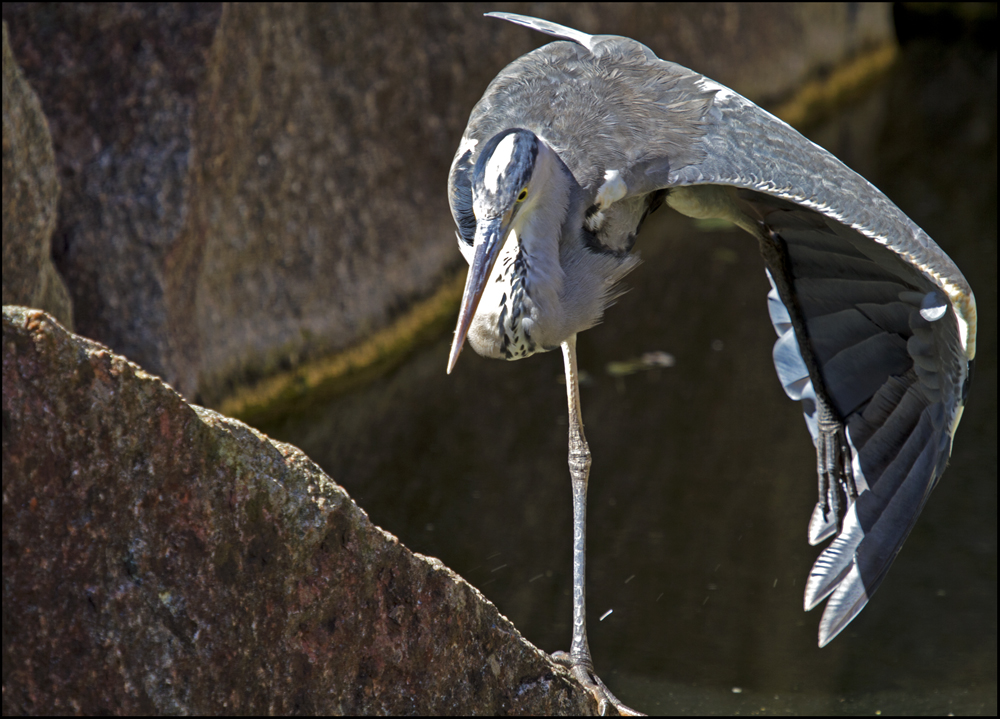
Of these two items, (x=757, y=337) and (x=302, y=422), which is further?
(x=757, y=337)

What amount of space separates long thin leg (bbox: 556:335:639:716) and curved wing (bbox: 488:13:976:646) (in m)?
0.44

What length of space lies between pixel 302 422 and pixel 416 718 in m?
1.96

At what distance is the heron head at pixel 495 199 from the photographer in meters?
2.05

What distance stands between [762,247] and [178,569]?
5.24ft

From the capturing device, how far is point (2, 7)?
3332 mm

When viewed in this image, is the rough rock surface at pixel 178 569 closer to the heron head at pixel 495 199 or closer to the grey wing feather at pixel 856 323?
the heron head at pixel 495 199

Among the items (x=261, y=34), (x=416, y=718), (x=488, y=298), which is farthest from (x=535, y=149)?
(x=261, y=34)

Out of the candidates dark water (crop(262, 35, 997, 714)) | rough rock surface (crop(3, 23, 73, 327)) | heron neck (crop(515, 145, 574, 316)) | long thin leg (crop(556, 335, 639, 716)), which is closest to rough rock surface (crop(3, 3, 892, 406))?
dark water (crop(262, 35, 997, 714))

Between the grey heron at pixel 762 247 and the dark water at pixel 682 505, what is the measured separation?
1.50 ft

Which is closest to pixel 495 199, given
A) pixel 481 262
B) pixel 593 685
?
pixel 481 262

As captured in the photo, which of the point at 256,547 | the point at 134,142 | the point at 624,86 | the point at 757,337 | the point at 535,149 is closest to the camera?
the point at 256,547

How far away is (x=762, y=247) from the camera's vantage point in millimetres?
2613

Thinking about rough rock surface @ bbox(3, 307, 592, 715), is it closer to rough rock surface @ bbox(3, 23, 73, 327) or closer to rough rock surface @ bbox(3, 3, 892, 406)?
rough rock surface @ bbox(3, 23, 73, 327)

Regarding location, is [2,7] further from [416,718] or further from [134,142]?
[416,718]
